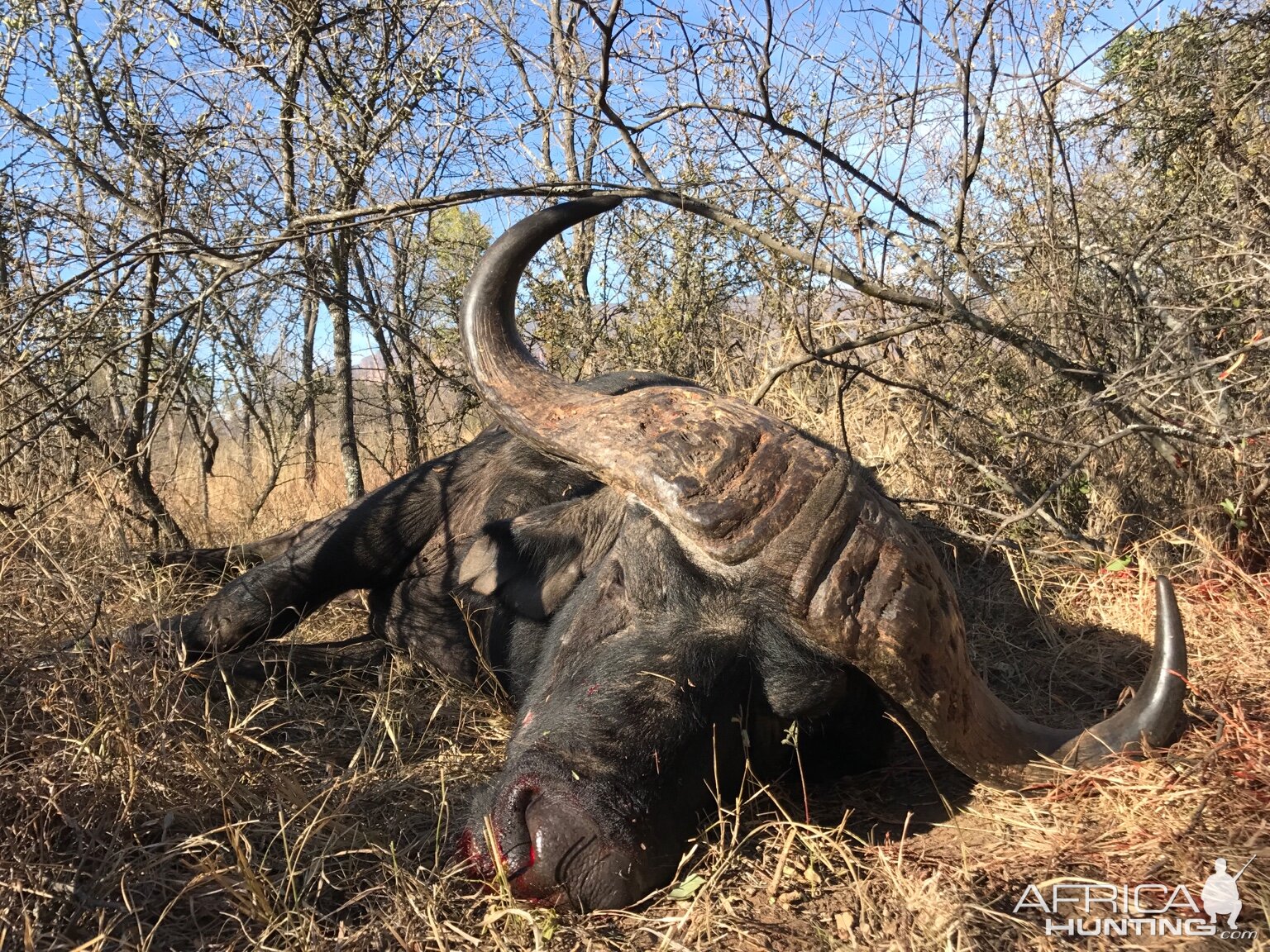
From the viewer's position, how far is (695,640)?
2295 mm

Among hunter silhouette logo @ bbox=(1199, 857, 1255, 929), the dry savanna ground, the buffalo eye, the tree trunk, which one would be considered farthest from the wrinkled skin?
the tree trunk

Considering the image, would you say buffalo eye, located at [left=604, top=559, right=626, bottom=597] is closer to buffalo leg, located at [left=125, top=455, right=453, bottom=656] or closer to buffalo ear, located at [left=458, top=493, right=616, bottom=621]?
buffalo ear, located at [left=458, top=493, right=616, bottom=621]

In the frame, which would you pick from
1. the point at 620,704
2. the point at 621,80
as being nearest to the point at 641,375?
the point at 621,80

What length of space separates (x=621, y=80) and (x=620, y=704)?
3.52m

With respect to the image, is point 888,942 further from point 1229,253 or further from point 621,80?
point 621,80

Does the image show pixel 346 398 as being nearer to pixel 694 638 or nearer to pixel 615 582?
pixel 615 582

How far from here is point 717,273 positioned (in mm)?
7270

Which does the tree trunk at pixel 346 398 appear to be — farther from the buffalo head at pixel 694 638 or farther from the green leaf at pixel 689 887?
the green leaf at pixel 689 887

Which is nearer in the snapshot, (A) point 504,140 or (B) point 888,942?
(B) point 888,942

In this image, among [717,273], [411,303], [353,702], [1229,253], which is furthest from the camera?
[411,303]

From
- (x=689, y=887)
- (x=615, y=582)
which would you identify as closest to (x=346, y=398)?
(x=615, y=582)

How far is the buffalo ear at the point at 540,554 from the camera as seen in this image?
3148 mm

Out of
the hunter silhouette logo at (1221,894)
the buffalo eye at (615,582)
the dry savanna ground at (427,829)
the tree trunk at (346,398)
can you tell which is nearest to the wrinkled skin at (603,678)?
the buffalo eye at (615,582)

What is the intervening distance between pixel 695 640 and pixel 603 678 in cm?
27
